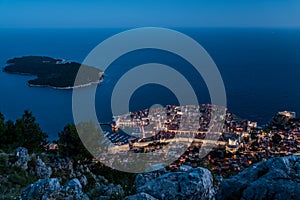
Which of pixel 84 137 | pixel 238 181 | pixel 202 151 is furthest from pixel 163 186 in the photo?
pixel 202 151

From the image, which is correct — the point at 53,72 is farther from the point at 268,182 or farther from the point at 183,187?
the point at 268,182

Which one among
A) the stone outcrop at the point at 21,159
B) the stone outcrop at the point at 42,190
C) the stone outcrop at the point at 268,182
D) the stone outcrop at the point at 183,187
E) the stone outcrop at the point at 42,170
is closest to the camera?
the stone outcrop at the point at 268,182

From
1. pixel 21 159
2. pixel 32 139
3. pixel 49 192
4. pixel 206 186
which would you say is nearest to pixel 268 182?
pixel 206 186

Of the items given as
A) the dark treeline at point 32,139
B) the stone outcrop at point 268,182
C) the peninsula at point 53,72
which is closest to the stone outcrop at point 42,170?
the dark treeline at point 32,139

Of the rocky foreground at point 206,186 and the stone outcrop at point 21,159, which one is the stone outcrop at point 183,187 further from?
the stone outcrop at point 21,159

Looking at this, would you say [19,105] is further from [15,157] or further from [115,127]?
[15,157]

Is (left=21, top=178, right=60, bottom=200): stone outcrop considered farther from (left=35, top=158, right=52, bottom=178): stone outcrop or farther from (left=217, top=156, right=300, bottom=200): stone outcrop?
(left=35, top=158, right=52, bottom=178): stone outcrop
